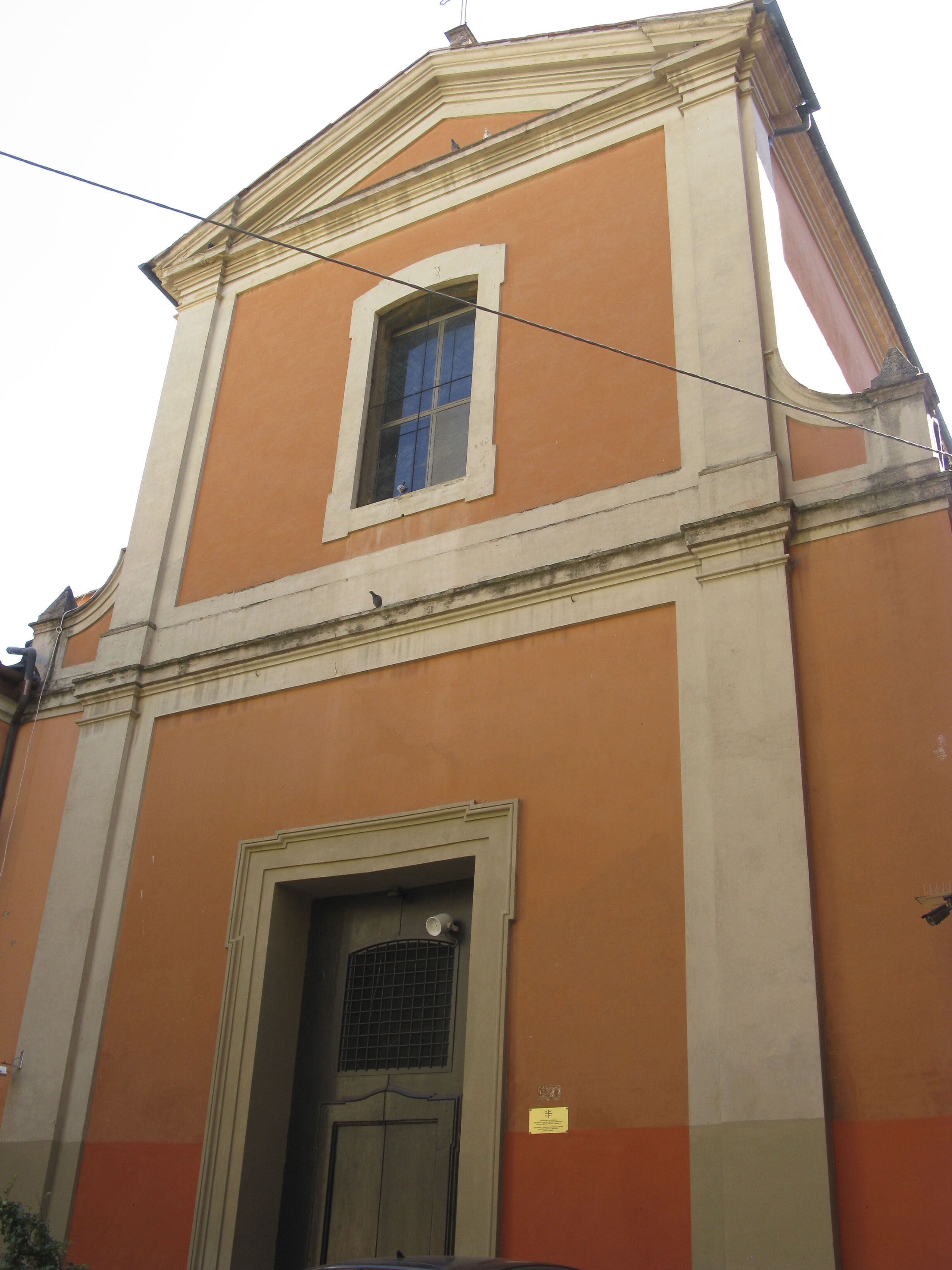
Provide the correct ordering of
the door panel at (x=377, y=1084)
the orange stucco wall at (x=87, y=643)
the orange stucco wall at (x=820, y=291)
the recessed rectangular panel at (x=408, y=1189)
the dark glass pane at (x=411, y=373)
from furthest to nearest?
the orange stucco wall at (x=87, y=643), the dark glass pane at (x=411, y=373), the orange stucco wall at (x=820, y=291), the door panel at (x=377, y=1084), the recessed rectangular panel at (x=408, y=1189)

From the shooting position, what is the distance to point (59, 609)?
11.6 m

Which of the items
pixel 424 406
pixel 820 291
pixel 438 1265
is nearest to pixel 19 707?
pixel 424 406

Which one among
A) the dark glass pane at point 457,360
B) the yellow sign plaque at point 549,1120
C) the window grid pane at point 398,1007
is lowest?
the yellow sign plaque at point 549,1120

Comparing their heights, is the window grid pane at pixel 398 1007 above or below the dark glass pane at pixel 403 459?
below

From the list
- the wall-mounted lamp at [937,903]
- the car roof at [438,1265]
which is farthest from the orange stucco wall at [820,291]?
the car roof at [438,1265]

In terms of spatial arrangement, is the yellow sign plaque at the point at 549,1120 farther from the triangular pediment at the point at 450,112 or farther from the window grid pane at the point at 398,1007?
the triangular pediment at the point at 450,112

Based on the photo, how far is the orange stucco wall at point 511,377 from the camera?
30.5 feet

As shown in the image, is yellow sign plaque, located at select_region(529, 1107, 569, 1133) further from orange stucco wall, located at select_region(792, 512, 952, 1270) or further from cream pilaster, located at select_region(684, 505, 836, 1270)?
orange stucco wall, located at select_region(792, 512, 952, 1270)

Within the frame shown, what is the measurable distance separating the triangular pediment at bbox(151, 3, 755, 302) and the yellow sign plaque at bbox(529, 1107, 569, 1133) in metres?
8.07

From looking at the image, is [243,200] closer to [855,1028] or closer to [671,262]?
[671,262]

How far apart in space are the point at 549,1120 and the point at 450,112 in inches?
371

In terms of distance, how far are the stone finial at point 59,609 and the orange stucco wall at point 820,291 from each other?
708 centimetres

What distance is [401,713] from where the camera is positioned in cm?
907

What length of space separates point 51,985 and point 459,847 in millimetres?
3595
